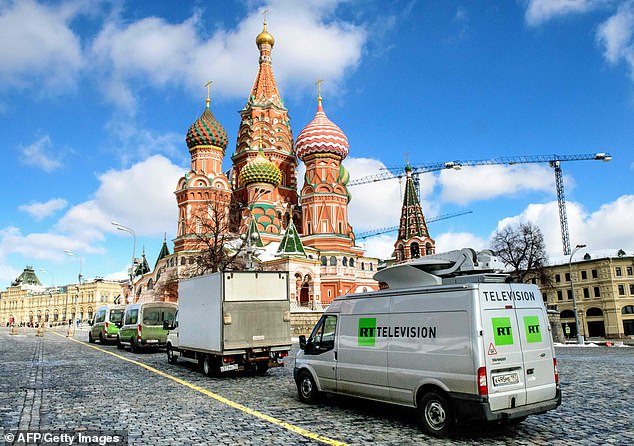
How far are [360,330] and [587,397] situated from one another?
5.26 metres

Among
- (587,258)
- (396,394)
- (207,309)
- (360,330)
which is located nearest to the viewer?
(396,394)

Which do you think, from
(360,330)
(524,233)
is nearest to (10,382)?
(360,330)

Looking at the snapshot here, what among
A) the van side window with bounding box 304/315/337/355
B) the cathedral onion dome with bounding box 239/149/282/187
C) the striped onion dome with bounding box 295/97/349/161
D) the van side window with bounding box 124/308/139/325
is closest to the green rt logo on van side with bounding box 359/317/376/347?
the van side window with bounding box 304/315/337/355

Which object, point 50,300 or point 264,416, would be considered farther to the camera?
point 50,300

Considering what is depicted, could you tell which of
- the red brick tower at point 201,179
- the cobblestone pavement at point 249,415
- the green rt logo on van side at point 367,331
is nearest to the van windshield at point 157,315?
the cobblestone pavement at point 249,415

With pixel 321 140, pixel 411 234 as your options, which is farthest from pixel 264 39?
pixel 411 234

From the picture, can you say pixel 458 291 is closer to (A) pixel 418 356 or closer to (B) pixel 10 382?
(A) pixel 418 356

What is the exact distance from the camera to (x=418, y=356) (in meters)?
8.15

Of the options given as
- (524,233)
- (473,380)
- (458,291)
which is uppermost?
(524,233)

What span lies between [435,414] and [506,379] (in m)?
1.19

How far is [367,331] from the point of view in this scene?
926cm

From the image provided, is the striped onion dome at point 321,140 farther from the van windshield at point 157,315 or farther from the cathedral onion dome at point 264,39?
the van windshield at point 157,315

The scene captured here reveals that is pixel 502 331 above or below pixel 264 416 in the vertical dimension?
above

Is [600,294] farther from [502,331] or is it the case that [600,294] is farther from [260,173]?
[502,331]
